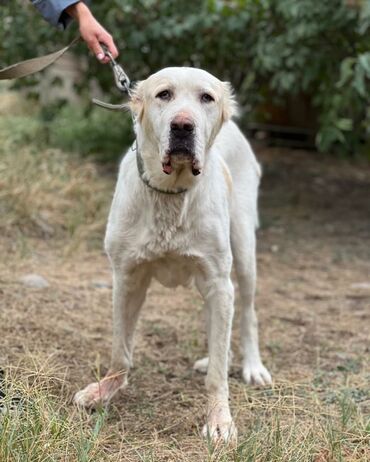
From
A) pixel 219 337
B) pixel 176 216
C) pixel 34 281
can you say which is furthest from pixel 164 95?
pixel 34 281

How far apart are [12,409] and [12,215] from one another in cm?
328

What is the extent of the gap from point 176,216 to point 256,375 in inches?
43.1

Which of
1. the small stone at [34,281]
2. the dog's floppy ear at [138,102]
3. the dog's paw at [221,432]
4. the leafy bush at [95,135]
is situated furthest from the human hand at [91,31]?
the leafy bush at [95,135]

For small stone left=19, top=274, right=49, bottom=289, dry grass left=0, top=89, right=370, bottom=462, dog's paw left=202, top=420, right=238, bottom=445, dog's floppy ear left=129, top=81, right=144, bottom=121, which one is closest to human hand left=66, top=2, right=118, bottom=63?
dog's floppy ear left=129, top=81, right=144, bottom=121

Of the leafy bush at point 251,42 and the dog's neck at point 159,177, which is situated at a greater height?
the dog's neck at point 159,177

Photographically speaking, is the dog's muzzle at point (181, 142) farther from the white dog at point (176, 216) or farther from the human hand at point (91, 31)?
the human hand at point (91, 31)

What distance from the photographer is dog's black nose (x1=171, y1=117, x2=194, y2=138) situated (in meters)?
3.06

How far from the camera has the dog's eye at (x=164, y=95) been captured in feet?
10.6

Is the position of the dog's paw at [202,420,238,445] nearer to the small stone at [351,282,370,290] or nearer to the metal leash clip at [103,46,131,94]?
the metal leash clip at [103,46,131,94]

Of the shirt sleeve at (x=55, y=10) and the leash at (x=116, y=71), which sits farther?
the shirt sleeve at (x=55, y=10)

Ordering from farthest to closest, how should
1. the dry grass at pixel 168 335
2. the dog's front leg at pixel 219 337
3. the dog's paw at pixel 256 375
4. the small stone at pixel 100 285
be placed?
the small stone at pixel 100 285 < the dog's paw at pixel 256 375 < the dog's front leg at pixel 219 337 < the dry grass at pixel 168 335

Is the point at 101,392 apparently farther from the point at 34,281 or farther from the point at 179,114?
the point at 34,281

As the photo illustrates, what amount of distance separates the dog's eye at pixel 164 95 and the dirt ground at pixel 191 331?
1204 millimetres

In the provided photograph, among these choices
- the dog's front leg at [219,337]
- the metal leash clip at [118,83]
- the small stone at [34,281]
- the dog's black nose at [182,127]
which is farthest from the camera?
the small stone at [34,281]
